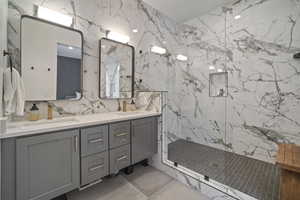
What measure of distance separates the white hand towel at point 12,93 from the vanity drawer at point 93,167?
735mm

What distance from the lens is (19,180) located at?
1.08 m

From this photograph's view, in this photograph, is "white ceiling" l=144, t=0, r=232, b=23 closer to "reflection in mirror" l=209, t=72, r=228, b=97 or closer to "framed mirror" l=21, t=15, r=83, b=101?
"reflection in mirror" l=209, t=72, r=228, b=97

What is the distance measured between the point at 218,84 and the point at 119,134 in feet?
6.95

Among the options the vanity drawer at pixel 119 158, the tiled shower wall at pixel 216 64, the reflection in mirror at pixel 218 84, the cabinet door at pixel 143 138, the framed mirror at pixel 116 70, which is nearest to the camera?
the vanity drawer at pixel 119 158

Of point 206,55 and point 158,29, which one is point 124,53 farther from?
point 206,55

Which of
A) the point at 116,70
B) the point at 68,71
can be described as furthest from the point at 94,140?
the point at 116,70

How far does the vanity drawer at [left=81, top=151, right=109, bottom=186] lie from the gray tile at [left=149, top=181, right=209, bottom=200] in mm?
608

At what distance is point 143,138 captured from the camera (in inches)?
77.4

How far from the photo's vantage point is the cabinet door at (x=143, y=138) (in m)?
1.87

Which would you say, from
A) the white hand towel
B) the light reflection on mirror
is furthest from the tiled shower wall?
the white hand towel


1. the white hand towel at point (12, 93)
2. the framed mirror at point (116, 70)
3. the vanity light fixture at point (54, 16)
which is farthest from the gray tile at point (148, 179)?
the vanity light fixture at point (54, 16)

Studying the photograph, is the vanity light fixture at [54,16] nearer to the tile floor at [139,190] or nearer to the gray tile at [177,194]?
the tile floor at [139,190]

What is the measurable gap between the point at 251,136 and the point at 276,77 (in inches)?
39.2

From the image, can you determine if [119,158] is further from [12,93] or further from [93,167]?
[12,93]
